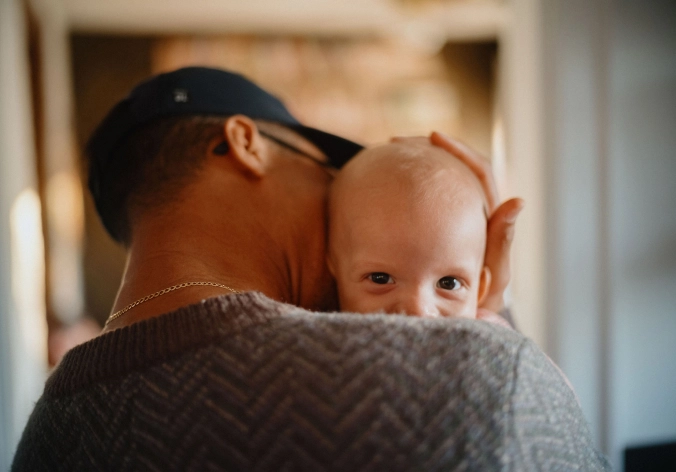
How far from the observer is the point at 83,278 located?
3.14 m

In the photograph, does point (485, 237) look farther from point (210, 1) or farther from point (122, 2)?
point (122, 2)

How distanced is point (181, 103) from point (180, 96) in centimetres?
1

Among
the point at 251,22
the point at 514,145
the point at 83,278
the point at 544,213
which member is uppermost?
the point at 251,22

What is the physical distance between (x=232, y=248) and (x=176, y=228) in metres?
0.09

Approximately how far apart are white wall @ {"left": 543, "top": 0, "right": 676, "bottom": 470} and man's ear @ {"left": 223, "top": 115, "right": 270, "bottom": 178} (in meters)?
1.77

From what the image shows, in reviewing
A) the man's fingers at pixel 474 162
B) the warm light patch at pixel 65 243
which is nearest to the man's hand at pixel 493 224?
the man's fingers at pixel 474 162

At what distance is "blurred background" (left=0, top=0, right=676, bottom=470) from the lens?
6.54 ft

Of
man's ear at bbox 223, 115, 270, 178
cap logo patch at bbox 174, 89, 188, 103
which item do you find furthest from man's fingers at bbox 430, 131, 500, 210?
cap logo patch at bbox 174, 89, 188, 103

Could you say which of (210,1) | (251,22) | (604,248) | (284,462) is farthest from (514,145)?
(284,462)

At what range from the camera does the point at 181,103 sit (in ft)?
2.58

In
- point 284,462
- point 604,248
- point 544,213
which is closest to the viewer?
point 284,462

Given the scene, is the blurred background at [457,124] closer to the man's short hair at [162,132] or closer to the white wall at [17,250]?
the white wall at [17,250]

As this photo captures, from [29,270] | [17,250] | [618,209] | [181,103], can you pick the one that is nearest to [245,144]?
[181,103]

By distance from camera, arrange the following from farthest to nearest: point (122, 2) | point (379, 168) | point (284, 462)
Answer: point (122, 2) → point (379, 168) → point (284, 462)
